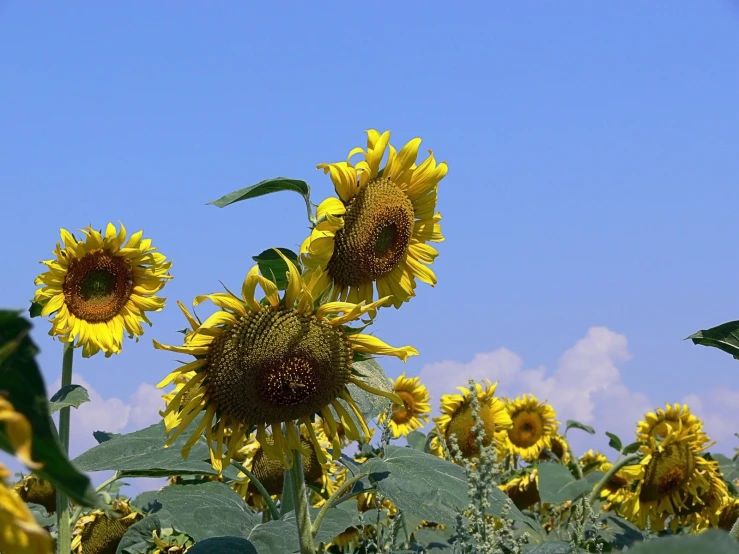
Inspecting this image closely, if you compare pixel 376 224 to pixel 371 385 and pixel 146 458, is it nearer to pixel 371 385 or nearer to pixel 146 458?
pixel 371 385

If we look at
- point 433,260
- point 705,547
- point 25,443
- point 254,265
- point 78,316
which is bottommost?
point 705,547

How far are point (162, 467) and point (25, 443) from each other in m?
2.33

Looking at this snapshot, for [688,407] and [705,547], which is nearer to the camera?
[705,547]

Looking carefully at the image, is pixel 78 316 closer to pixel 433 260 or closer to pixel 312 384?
pixel 433 260

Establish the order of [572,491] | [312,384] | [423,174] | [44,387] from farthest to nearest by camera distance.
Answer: [572,491]
[423,174]
[312,384]
[44,387]

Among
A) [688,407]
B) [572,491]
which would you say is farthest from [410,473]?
[688,407]

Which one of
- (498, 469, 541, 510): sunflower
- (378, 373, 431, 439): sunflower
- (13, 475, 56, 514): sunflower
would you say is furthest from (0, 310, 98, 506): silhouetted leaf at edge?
(378, 373, 431, 439): sunflower

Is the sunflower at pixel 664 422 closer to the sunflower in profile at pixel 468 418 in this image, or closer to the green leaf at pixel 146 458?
the sunflower in profile at pixel 468 418

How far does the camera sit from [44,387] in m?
0.87

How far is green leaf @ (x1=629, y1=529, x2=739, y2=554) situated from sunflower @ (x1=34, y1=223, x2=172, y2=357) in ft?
18.9

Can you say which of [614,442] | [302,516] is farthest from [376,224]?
[614,442]

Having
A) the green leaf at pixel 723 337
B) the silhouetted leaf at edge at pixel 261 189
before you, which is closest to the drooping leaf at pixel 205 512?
the silhouetted leaf at edge at pixel 261 189

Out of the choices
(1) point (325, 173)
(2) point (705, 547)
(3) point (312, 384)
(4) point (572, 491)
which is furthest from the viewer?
(4) point (572, 491)

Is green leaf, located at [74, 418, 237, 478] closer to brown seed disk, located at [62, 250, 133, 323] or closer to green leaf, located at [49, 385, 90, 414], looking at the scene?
green leaf, located at [49, 385, 90, 414]
